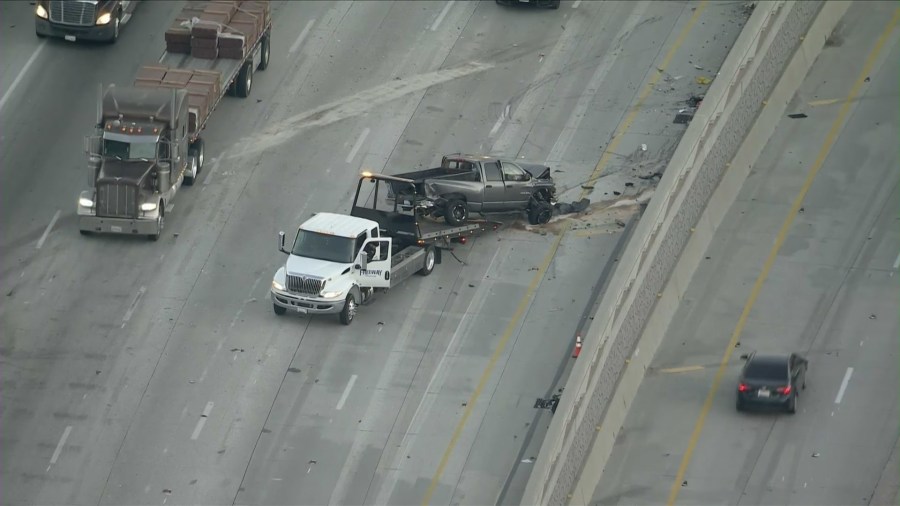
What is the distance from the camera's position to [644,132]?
60.0 metres

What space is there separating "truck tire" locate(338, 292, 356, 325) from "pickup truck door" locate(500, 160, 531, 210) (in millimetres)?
6148

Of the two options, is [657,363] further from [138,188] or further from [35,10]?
[35,10]

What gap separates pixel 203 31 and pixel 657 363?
1680 centimetres

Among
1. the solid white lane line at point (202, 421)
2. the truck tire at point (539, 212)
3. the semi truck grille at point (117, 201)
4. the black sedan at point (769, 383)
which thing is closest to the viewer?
the solid white lane line at point (202, 421)

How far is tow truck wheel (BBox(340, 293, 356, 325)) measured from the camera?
50.9 meters

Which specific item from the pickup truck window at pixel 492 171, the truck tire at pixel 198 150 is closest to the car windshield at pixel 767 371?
the pickup truck window at pixel 492 171

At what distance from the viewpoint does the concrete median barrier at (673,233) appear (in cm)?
4669

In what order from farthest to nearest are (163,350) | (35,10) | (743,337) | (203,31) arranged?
(35,10)
(203,31)
(743,337)
(163,350)

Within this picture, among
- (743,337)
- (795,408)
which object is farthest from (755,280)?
(795,408)

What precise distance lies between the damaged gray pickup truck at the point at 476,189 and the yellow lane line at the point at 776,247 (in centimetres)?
622

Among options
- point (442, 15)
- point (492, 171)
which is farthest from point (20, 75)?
point (492, 171)

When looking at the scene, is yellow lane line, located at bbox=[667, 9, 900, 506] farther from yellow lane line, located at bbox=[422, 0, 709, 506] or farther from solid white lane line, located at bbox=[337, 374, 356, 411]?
solid white lane line, located at bbox=[337, 374, 356, 411]

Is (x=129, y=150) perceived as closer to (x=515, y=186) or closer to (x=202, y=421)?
(x=202, y=421)

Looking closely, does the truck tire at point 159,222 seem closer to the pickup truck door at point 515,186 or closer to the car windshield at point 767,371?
the pickup truck door at point 515,186
